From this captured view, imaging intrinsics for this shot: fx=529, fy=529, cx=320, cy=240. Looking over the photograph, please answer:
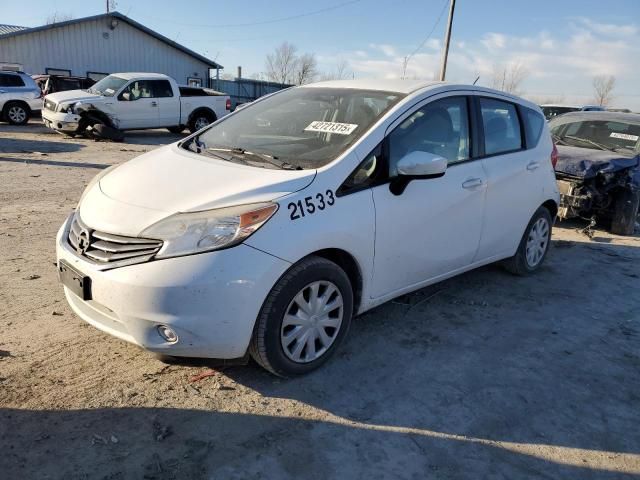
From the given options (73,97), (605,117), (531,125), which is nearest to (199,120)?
(73,97)

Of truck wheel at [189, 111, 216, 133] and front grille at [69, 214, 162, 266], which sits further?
truck wheel at [189, 111, 216, 133]

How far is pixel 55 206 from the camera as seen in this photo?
22.0 feet

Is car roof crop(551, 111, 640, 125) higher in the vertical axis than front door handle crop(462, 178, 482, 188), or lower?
higher

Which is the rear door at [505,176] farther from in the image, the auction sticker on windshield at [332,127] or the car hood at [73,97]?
the car hood at [73,97]

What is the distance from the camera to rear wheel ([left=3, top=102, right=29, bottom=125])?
1734 centimetres

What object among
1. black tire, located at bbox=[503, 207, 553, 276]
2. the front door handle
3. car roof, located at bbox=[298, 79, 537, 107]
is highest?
car roof, located at bbox=[298, 79, 537, 107]

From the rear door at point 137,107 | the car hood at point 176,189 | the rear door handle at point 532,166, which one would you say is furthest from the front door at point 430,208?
the rear door at point 137,107

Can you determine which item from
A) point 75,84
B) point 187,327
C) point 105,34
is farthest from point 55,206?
point 105,34

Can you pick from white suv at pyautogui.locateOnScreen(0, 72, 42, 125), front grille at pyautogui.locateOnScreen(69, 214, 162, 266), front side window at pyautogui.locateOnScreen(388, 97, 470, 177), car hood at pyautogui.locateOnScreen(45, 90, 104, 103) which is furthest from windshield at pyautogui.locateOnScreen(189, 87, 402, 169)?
white suv at pyautogui.locateOnScreen(0, 72, 42, 125)

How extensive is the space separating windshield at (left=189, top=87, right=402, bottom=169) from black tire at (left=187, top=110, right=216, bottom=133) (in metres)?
13.9

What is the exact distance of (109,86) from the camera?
15500 mm

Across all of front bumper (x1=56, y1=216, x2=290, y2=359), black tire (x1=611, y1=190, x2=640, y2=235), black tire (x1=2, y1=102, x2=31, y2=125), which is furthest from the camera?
black tire (x1=2, y1=102, x2=31, y2=125)

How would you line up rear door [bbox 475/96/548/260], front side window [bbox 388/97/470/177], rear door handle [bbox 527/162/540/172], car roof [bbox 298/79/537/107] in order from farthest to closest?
rear door handle [bbox 527/162/540/172] < rear door [bbox 475/96/548/260] < car roof [bbox 298/79/537/107] < front side window [bbox 388/97/470/177]

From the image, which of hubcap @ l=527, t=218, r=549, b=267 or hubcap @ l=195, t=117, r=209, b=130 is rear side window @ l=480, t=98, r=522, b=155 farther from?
hubcap @ l=195, t=117, r=209, b=130
